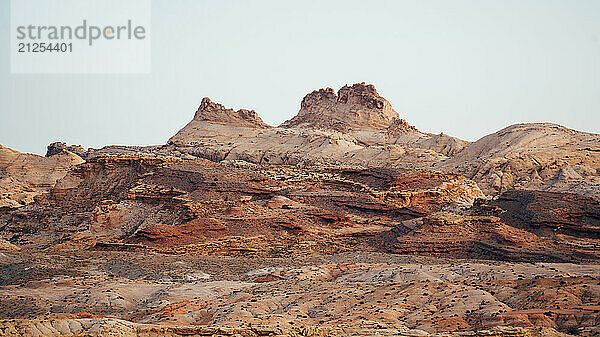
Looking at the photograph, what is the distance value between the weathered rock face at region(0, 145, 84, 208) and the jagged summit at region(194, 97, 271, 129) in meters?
21.4

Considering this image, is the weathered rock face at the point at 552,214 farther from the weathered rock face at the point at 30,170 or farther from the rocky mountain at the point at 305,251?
the weathered rock face at the point at 30,170

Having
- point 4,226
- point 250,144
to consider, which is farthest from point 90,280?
point 250,144

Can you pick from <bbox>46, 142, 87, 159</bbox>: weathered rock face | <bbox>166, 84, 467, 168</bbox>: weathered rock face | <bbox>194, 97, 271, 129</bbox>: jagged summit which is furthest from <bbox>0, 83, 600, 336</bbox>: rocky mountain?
<bbox>194, 97, 271, 129</bbox>: jagged summit

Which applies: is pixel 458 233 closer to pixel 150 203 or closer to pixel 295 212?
pixel 295 212

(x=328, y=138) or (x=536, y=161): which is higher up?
(x=328, y=138)

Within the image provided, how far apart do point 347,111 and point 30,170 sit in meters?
48.1

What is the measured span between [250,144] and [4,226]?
46.7 m

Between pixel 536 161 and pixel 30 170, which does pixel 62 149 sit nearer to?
pixel 30 170

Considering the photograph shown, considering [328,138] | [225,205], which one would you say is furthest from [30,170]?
[225,205]

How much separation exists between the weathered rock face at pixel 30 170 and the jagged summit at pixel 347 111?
38.4m

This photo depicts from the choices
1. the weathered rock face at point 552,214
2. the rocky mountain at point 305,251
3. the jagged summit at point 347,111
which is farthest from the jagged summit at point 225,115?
the weathered rock face at point 552,214

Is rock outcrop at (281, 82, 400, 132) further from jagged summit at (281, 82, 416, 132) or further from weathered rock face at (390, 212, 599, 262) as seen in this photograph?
weathered rock face at (390, 212, 599, 262)

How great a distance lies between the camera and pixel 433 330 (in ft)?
40.2

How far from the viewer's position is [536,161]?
47.7 metres
